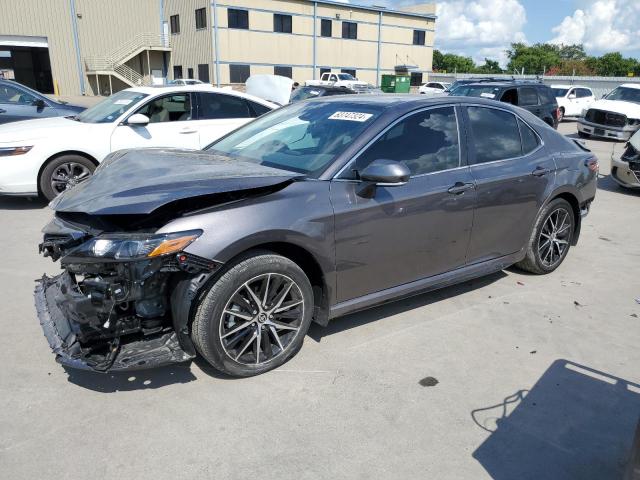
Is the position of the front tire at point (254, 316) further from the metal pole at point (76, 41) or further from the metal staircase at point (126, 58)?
the metal pole at point (76, 41)

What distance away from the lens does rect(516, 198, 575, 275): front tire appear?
4.85 m

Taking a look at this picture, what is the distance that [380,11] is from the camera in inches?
1826

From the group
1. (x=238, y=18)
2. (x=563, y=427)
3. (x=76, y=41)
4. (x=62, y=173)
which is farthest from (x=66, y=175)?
(x=76, y=41)

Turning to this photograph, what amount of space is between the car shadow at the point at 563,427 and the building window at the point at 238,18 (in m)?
39.8

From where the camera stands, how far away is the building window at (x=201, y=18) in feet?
126

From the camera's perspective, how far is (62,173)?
23.1 ft

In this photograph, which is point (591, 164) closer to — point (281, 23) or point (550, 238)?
point (550, 238)

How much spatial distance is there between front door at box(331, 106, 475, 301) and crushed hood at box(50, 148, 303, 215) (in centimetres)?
53

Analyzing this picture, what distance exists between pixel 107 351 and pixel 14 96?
32.4ft

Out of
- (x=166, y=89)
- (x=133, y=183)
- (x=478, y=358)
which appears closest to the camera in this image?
(x=133, y=183)

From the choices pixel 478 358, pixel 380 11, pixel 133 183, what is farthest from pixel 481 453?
pixel 380 11

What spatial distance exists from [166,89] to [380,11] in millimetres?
43429

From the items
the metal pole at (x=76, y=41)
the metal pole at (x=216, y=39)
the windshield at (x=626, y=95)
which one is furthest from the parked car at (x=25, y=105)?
the metal pole at (x=76, y=41)

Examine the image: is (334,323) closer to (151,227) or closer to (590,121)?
(151,227)
